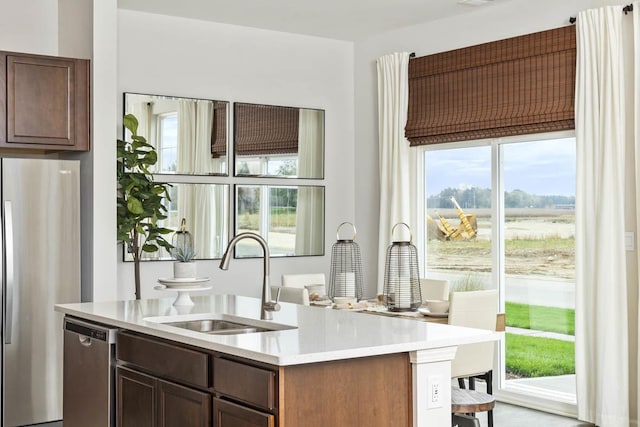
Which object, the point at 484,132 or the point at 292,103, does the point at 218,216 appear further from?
the point at 484,132

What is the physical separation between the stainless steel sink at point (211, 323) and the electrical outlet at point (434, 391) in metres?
0.90

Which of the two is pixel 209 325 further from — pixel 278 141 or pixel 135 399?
pixel 278 141

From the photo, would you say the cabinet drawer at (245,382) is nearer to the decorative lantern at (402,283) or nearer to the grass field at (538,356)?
the decorative lantern at (402,283)

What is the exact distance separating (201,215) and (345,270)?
1.40 m

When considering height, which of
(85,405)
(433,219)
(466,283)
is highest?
(433,219)

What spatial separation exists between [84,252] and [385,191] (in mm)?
2691

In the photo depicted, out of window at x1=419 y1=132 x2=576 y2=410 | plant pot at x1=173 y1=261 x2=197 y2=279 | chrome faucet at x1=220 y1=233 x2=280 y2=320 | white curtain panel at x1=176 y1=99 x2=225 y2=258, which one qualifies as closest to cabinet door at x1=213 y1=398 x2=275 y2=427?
chrome faucet at x1=220 y1=233 x2=280 y2=320

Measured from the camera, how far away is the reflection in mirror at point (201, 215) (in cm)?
662

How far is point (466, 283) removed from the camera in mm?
6656

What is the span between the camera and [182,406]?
10.9 ft

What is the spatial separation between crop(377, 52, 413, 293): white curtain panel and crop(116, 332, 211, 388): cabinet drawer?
3.64 metres

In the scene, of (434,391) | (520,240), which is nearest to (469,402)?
(434,391)

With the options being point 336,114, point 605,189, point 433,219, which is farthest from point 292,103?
point 605,189

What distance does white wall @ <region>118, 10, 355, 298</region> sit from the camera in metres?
6.51
